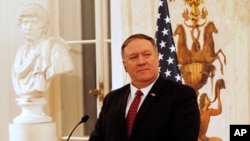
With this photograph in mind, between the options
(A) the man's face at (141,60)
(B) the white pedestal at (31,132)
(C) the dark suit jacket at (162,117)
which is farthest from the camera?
(B) the white pedestal at (31,132)

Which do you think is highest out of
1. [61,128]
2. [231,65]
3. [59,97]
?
[231,65]

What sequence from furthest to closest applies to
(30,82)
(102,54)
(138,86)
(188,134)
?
(102,54)
(30,82)
(138,86)
(188,134)

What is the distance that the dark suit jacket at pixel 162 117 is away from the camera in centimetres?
192

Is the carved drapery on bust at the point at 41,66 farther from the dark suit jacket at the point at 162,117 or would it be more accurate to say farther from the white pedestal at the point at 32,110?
the dark suit jacket at the point at 162,117

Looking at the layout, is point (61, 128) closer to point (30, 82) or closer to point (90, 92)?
point (90, 92)

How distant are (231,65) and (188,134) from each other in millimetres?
1678

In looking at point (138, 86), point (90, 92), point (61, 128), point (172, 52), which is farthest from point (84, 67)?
point (138, 86)

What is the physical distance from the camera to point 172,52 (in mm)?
3547

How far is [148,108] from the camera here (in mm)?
2010

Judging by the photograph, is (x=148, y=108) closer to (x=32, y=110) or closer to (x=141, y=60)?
(x=141, y=60)

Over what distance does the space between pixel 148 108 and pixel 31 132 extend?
6.89 feet

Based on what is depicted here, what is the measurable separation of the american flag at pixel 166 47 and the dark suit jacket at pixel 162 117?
1.46 metres

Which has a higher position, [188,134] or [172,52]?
[172,52]

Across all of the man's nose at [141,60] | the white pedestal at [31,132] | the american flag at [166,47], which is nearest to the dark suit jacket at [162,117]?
the man's nose at [141,60]
